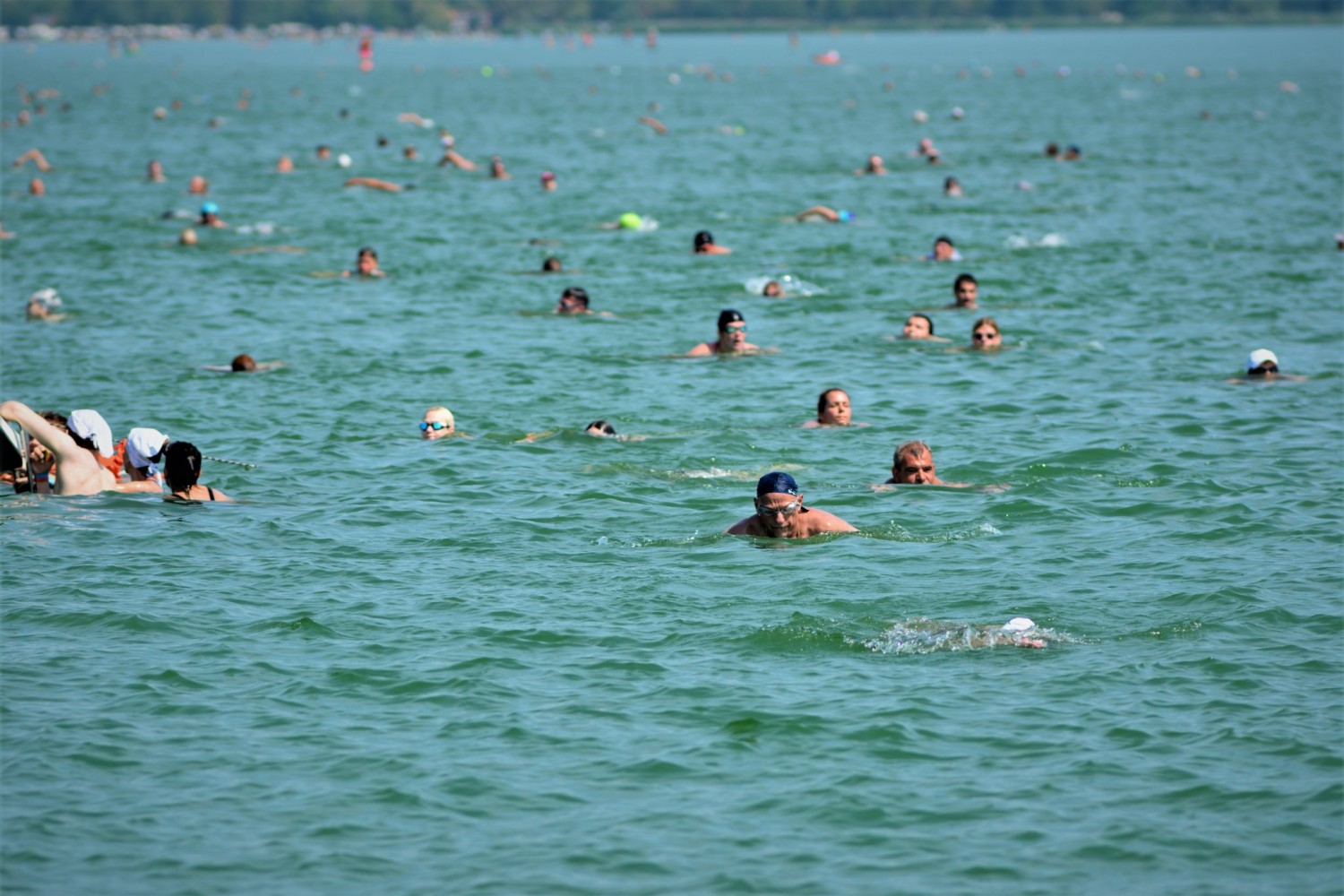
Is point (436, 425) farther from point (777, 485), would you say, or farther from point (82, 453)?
point (777, 485)

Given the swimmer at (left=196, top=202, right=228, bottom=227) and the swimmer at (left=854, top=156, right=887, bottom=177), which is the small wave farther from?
the swimmer at (left=196, top=202, right=228, bottom=227)

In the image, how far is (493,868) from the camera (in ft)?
32.7

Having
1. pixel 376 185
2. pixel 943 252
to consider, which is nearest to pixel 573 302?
pixel 943 252

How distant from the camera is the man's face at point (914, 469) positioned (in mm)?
17484

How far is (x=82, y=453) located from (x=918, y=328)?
13.3 m

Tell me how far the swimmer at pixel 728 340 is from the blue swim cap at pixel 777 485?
9.07 metres

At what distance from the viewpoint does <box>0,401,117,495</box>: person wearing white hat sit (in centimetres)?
1702

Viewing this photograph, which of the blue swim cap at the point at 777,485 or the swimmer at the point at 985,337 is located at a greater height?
the swimmer at the point at 985,337

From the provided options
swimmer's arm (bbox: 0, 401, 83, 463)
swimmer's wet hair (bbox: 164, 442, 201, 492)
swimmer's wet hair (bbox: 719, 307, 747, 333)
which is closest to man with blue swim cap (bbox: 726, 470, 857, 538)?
swimmer's wet hair (bbox: 164, 442, 201, 492)

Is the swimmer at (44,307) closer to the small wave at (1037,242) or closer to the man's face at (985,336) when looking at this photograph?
the man's face at (985,336)

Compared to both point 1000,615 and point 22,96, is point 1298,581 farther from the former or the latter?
point 22,96

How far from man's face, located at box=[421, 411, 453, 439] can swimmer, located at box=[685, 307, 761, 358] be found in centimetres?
538

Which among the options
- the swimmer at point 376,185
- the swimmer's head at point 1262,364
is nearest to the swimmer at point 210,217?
the swimmer at point 376,185

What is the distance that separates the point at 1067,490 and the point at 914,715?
6743 mm
